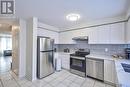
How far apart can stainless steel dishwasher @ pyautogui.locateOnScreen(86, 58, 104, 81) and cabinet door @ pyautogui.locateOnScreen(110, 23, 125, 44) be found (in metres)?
0.86

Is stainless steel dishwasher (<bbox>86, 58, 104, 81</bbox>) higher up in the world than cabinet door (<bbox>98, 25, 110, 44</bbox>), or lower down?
lower down

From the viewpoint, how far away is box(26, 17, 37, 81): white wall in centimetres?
320

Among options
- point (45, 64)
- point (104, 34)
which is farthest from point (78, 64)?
point (104, 34)

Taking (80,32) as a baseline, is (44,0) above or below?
above

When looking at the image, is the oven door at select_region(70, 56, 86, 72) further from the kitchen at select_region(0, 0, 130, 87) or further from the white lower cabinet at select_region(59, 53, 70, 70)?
the white lower cabinet at select_region(59, 53, 70, 70)

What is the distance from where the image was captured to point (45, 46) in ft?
11.5

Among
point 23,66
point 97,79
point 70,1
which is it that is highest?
point 70,1

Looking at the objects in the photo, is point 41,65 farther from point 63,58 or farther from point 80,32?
point 80,32

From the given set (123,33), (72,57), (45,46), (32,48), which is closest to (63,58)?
(72,57)

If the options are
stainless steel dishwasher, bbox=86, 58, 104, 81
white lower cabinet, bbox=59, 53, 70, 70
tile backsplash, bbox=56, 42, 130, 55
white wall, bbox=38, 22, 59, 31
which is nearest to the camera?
stainless steel dishwasher, bbox=86, 58, 104, 81

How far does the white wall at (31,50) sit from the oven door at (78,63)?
5.43 ft

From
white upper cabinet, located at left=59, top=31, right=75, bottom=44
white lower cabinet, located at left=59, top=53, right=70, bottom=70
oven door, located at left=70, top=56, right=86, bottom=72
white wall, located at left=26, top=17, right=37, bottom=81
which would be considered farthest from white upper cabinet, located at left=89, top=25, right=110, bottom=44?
white wall, located at left=26, top=17, right=37, bottom=81

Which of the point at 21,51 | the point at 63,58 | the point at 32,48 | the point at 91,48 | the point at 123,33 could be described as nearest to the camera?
the point at 123,33

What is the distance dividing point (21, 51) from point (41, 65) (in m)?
0.98
